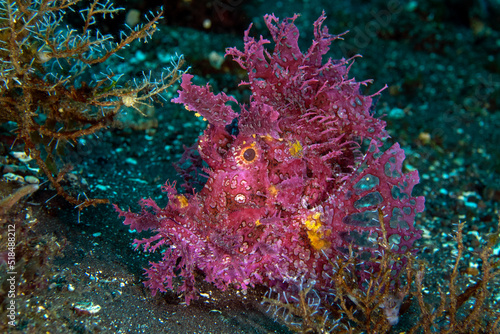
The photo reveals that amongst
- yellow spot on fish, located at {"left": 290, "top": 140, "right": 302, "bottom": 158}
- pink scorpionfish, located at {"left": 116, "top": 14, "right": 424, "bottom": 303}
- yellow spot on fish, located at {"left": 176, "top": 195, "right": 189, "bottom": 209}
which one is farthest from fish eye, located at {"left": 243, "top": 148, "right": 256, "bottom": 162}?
yellow spot on fish, located at {"left": 176, "top": 195, "right": 189, "bottom": 209}

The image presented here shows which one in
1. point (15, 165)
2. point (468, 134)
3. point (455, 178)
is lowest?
point (15, 165)

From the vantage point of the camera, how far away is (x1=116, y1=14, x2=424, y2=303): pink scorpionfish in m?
2.45

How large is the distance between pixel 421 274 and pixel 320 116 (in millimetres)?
1378

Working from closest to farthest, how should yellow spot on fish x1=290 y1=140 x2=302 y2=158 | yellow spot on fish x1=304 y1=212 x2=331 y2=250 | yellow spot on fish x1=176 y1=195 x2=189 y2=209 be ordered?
yellow spot on fish x1=176 y1=195 x2=189 y2=209
yellow spot on fish x1=290 y1=140 x2=302 y2=158
yellow spot on fish x1=304 y1=212 x2=331 y2=250

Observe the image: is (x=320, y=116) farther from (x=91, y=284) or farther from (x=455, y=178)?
(x=455, y=178)

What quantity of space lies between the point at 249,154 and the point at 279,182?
361 millimetres

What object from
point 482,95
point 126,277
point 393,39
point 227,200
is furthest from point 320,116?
point 393,39

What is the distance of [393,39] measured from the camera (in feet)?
28.4

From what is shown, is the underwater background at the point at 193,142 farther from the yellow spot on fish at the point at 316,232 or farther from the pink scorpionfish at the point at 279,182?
the yellow spot on fish at the point at 316,232

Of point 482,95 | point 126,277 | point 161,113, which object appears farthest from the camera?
point 482,95

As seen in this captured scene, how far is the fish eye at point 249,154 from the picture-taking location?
2.58m

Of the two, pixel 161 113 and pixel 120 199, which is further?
pixel 161 113

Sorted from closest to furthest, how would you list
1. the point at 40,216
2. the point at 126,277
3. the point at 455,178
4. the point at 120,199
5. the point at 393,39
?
the point at 126,277 < the point at 40,216 < the point at 120,199 < the point at 455,178 < the point at 393,39

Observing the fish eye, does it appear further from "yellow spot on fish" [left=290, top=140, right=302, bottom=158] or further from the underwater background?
the underwater background
